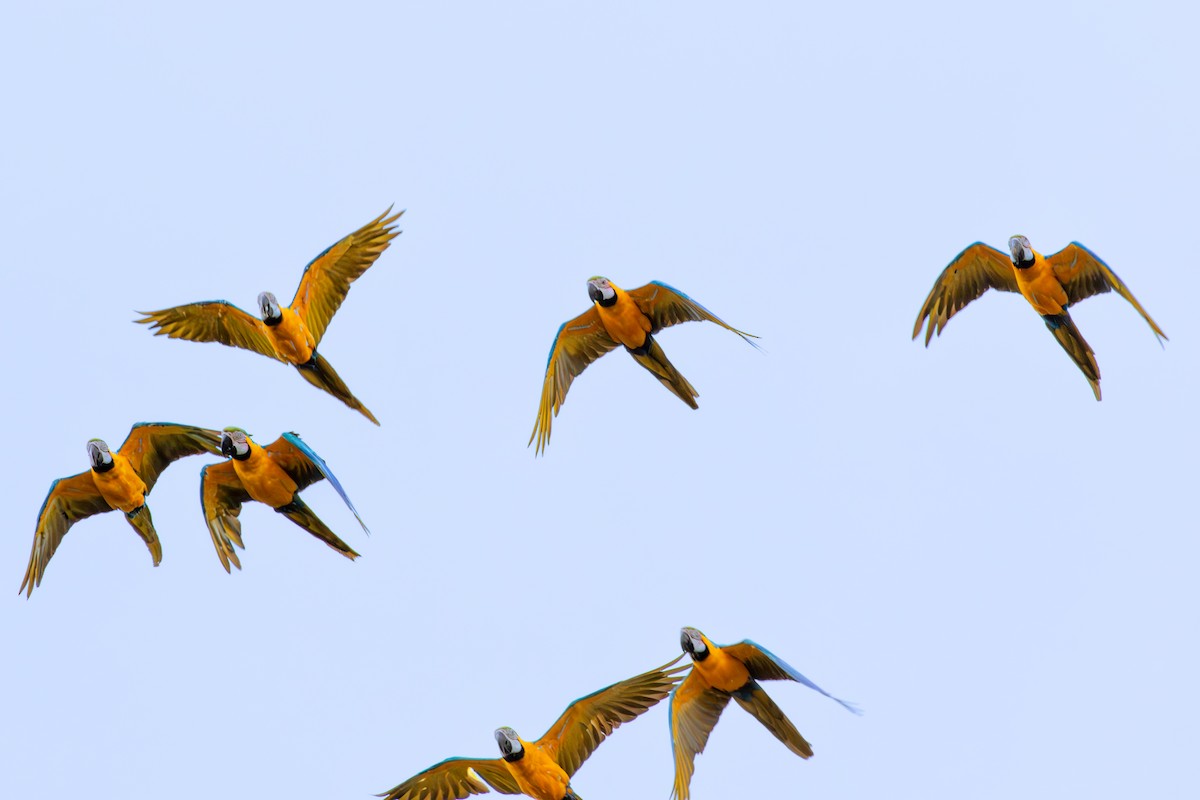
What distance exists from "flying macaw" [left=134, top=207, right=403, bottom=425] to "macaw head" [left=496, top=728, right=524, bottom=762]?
13.2 ft

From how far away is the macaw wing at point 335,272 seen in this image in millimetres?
18734

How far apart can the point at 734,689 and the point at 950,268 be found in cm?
606

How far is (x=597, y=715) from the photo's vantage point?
16.9m

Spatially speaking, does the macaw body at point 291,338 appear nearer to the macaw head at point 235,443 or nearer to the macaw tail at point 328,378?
the macaw tail at point 328,378

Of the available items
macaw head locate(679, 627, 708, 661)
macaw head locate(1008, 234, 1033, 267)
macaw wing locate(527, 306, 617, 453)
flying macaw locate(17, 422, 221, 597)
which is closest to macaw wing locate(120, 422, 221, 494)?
flying macaw locate(17, 422, 221, 597)

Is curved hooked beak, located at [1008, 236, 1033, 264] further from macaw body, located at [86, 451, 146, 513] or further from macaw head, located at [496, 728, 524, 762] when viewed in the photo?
macaw body, located at [86, 451, 146, 513]

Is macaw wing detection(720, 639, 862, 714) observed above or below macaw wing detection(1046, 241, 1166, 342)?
below

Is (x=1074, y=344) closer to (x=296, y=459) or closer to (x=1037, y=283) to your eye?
(x=1037, y=283)

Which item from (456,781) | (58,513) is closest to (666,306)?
(456,781)

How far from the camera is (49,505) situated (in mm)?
18719

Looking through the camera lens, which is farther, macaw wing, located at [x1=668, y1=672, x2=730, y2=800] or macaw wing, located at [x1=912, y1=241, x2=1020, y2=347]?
macaw wing, located at [x1=912, y1=241, x2=1020, y2=347]

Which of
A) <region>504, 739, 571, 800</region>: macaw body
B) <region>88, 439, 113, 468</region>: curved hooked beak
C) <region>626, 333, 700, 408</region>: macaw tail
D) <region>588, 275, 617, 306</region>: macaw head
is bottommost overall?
<region>504, 739, 571, 800</region>: macaw body

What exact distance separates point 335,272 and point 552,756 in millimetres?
6451

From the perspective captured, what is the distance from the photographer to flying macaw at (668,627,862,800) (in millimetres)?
16344
